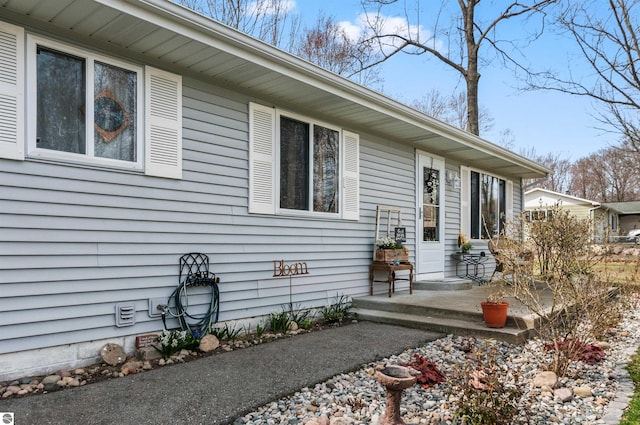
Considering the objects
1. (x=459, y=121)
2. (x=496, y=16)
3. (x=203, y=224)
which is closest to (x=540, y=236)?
(x=203, y=224)

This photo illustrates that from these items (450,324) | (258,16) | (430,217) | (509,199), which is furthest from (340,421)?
(258,16)

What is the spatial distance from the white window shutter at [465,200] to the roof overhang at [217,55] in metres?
2.09

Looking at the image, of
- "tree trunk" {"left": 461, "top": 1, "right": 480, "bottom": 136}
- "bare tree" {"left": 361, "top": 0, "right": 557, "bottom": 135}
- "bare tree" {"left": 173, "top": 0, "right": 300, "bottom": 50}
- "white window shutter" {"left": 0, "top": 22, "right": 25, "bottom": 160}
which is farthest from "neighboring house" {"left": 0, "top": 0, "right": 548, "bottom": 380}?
"bare tree" {"left": 361, "top": 0, "right": 557, "bottom": 135}

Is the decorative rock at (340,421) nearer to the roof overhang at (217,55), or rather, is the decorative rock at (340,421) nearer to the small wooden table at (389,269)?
the roof overhang at (217,55)

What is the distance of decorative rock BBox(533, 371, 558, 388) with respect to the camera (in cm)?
313

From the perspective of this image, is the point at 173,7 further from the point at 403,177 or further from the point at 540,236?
the point at 403,177

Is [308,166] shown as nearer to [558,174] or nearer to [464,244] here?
[464,244]

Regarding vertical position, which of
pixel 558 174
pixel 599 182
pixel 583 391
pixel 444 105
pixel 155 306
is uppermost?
pixel 444 105

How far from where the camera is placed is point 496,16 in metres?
12.7

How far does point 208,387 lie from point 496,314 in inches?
116

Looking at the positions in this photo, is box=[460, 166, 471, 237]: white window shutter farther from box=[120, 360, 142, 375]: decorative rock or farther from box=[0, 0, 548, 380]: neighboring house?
box=[120, 360, 142, 375]: decorative rock

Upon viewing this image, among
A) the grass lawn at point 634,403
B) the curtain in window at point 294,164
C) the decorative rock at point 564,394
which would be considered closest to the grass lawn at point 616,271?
the grass lawn at point 634,403

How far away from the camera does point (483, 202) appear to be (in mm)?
8992

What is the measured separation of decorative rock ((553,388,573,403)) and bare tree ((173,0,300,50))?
377 inches
